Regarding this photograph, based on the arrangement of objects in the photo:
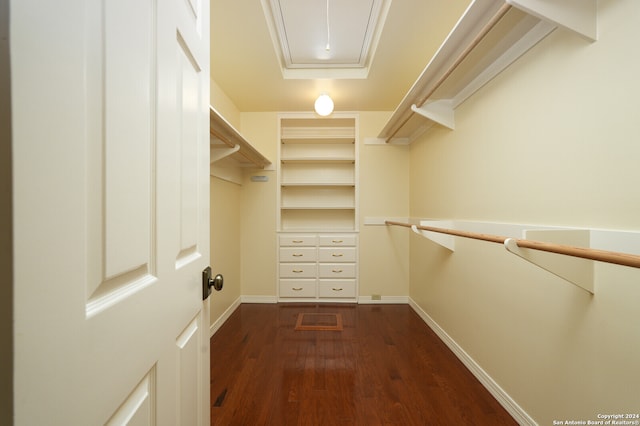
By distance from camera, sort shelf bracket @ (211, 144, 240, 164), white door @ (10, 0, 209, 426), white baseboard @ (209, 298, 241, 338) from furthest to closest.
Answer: white baseboard @ (209, 298, 241, 338)
shelf bracket @ (211, 144, 240, 164)
white door @ (10, 0, 209, 426)

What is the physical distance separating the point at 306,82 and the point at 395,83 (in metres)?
0.92

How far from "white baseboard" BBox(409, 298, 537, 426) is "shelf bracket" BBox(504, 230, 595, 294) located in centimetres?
83

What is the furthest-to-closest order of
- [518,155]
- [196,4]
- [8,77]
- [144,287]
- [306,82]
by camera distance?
[306,82], [518,155], [196,4], [144,287], [8,77]

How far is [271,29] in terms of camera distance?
6.51 feet

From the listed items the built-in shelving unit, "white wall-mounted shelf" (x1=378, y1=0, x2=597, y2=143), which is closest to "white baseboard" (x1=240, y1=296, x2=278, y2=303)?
the built-in shelving unit

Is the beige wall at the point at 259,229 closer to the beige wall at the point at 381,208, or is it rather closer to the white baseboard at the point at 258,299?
the white baseboard at the point at 258,299

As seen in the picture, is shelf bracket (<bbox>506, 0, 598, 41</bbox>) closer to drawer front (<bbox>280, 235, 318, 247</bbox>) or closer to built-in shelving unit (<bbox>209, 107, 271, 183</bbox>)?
built-in shelving unit (<bbox>209, 107, 271, 183</bbox>)

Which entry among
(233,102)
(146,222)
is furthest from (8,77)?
(233,102)

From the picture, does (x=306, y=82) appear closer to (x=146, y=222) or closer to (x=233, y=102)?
(x=233, y=102)

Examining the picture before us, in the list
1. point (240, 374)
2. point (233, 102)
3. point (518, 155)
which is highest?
point (233, 102)

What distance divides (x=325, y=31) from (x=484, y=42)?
125 cm

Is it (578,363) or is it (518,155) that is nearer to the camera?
(578,363)

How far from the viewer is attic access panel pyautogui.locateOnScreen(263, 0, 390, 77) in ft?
6.18

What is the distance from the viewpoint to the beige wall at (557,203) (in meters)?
0.93
